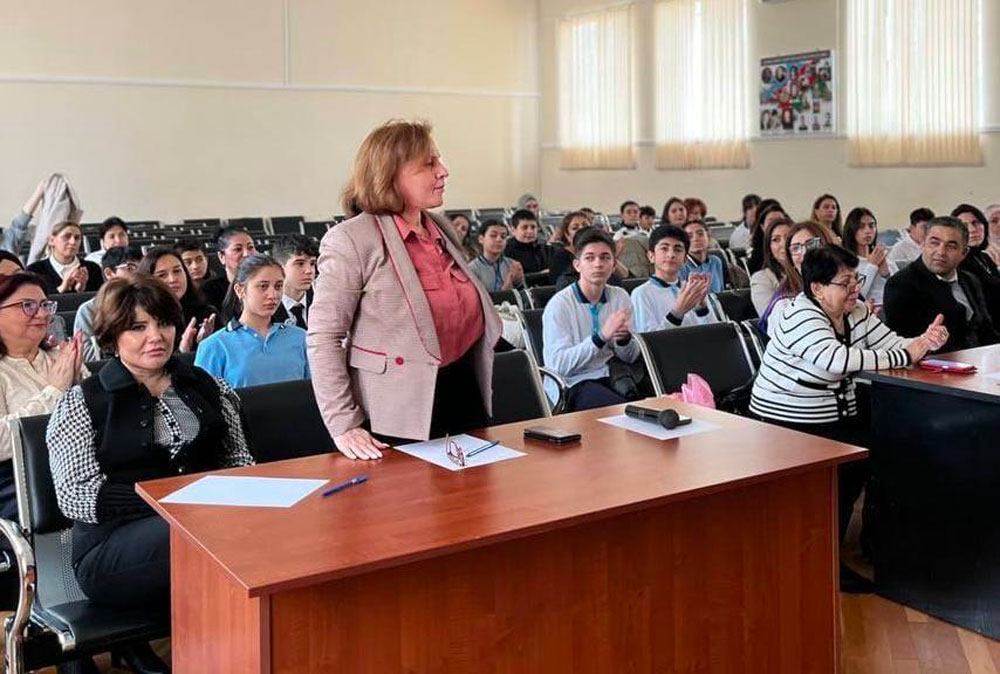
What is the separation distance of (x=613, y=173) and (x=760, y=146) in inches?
104

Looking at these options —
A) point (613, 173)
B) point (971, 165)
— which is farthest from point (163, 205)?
point (971, 165)

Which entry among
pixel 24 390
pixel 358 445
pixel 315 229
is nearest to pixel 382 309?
pixel 358 445

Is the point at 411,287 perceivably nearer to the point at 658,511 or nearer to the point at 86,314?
the point at 658,511

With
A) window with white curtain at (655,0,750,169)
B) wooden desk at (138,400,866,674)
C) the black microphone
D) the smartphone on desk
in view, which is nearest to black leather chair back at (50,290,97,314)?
wooden desk at (138,400,866,674)

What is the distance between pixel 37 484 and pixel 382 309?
0.92 meters

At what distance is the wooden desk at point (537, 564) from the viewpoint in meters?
2.07

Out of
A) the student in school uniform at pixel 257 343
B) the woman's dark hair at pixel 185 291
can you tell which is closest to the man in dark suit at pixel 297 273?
the woman's dark hair at pixel 185 291

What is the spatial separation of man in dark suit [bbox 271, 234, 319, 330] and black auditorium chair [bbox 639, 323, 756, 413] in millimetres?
1395

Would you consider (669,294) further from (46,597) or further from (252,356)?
(46,597)

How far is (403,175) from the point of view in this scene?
8.98 ft

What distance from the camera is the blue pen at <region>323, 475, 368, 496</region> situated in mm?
→ 2398

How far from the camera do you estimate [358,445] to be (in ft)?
8.78

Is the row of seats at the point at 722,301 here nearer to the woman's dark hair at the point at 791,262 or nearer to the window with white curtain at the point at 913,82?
the woman's dark hair at the point at 791,262

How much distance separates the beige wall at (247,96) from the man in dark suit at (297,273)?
8785 mm
